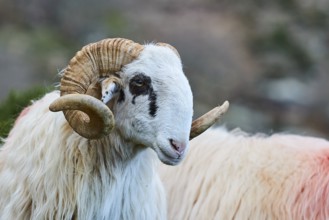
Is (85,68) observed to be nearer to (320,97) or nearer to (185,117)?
(185,117)

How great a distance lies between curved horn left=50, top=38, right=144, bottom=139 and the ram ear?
68 millimetres

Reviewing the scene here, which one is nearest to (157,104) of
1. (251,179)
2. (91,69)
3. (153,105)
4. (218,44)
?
(153,105)

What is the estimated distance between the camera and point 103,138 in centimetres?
670

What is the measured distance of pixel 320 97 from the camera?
24641 millimetres

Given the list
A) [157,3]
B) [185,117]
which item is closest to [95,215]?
[185,117]

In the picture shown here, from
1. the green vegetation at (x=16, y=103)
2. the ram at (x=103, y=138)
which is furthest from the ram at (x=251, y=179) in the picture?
the green vegetation at (x=16, y=103)

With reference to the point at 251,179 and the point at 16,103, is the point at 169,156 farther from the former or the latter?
the point at 16,103

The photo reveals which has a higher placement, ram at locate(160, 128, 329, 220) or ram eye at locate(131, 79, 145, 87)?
ram at locate(160, 128, 329, 220)

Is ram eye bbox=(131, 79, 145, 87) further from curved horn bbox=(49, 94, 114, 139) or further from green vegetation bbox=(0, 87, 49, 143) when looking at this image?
green vegetation bbox=(0, 87, 49, 143)

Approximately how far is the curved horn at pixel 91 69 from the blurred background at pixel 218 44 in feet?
44.8

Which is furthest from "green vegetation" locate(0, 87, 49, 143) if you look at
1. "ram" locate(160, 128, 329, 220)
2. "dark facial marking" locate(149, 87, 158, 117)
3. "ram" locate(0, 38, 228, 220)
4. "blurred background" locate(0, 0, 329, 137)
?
"blurred background" locate(0, 0, 329, 137)

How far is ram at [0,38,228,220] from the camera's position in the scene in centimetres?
637

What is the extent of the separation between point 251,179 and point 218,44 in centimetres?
1736

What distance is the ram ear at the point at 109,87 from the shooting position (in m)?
6.47
